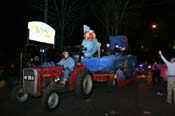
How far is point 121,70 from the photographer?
52.7 feet

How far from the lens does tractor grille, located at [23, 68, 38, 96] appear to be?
31.1ft

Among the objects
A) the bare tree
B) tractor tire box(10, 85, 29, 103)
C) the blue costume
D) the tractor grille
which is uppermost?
the bare tree

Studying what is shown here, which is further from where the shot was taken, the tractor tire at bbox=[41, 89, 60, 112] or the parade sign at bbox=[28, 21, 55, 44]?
the parade sign at bbox=[28, 21, 55, 44]

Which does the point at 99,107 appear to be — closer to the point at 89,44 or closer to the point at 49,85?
the point at 49,85

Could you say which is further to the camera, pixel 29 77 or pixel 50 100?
pixel 29 77

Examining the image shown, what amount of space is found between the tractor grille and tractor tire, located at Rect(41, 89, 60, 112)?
0.67 meters

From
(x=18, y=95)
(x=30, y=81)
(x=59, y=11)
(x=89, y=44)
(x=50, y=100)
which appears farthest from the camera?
(x=59, y=11)

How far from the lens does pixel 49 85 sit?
9.91 metres

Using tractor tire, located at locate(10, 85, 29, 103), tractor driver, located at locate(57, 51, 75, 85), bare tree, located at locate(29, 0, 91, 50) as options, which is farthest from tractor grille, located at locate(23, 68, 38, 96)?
bare tree, located at locate(29, 0, 91, 50)

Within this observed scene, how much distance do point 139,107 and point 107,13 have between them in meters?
21.6

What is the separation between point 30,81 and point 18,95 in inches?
52.4

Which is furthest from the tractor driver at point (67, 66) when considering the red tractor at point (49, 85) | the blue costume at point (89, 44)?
the blue costume at point (89, 44)

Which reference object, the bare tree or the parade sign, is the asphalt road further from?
the bare tree

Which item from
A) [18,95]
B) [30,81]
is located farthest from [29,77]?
[18,95]
